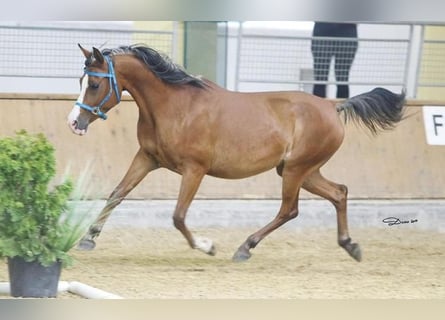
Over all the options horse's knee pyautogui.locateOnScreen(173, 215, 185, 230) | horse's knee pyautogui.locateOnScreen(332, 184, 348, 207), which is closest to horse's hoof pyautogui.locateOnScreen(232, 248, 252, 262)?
horse's knee pyautogui.locateOnScreen(173, 215, 185, 230)

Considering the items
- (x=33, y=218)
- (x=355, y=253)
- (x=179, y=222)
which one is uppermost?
(x=33, y=218)

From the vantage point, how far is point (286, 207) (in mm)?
5719

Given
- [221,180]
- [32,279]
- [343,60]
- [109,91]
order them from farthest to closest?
1. [343,60]
2. [221,180]
3. [109,91]
4. [32,279]

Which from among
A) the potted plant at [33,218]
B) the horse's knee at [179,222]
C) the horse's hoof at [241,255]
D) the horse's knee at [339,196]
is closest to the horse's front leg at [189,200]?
the horse's knee at [179,222]

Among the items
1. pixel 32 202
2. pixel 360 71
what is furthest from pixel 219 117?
pixel 360 71

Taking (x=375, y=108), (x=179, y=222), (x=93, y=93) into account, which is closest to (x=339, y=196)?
(x=375, y=108)

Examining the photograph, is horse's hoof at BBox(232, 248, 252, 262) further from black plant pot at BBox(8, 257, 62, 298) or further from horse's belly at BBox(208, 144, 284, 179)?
black plant pot at BBox(8, 257, 62, 298)

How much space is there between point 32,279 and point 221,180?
2787mm

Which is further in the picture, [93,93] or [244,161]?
[244,161]

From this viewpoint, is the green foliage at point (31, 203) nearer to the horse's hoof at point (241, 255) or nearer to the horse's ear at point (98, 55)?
the horse's ear at point (98, 55)

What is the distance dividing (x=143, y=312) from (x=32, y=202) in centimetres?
126

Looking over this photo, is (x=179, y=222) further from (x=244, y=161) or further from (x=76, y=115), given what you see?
(x=76, y=115)

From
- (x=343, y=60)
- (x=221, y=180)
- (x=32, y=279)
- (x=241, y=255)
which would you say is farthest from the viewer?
(x=343, y=60)

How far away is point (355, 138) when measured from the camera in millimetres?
6992
